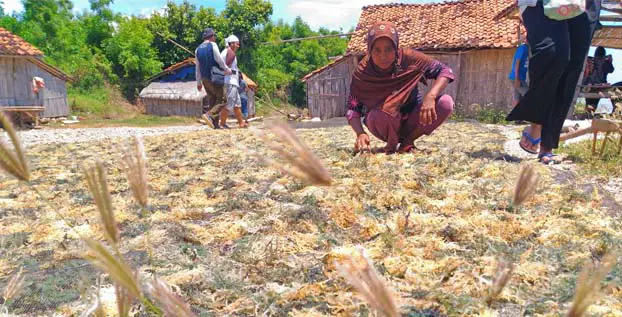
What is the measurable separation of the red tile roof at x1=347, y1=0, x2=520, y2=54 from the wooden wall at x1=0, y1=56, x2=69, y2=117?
12.9m

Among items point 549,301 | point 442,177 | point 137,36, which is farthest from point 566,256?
point 137,36

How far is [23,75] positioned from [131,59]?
10.5 m

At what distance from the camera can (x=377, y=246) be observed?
6.09 ft

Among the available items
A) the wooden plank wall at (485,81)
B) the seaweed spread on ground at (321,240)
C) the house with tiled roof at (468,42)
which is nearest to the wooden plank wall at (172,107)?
the house with tiled roof at (468,42)

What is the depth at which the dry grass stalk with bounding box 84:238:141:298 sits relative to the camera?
669mm

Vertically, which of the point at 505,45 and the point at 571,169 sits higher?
the point at 505,45

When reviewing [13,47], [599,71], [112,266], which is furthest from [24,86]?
[112,266]

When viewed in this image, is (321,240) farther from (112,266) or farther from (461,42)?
(461,42)

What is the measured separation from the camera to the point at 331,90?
22078 millimetres

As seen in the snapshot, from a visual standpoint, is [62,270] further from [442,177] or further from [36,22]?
[36,22]

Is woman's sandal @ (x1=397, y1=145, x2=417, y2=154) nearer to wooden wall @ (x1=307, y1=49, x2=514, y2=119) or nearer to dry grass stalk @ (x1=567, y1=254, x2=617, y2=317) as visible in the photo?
dry grass stalk @ (x1=567, y1=254, x2=617, y2=317)

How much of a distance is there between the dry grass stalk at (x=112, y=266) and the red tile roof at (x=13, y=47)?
19.8 m

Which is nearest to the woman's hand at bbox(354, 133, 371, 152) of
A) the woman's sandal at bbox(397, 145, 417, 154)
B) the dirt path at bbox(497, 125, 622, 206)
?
the woman's sandal at bbox(397, 145, 417, 154)

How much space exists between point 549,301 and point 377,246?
655 millimetres
